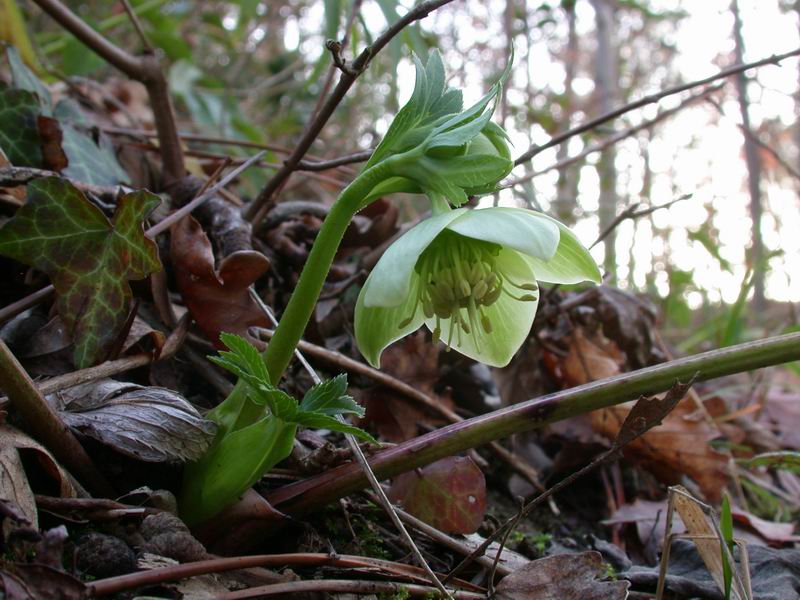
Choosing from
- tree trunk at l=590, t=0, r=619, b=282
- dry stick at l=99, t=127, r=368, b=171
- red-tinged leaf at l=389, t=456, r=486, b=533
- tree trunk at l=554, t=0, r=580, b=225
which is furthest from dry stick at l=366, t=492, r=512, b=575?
tree trunk at l=590, t=0, r=619, b=282

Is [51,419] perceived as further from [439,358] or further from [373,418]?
[439,358]

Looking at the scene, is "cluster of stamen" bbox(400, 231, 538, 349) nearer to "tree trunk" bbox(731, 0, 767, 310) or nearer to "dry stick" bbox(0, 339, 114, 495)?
"dry stick" bbox(0, 339, 114, 495)

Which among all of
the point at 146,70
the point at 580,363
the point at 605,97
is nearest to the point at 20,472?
the point at 146,70

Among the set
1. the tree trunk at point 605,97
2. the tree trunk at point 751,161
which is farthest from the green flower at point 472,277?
the tree trunk at point 751,161

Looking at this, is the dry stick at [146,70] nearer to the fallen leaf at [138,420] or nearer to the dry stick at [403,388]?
the dry stick at [403,388]

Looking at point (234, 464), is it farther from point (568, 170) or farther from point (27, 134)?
point (568, 170)

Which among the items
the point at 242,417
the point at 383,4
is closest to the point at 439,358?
the point at 242,417
